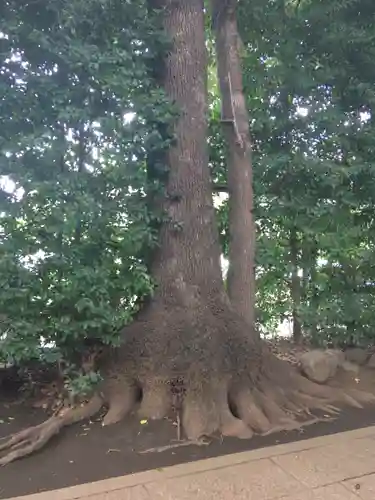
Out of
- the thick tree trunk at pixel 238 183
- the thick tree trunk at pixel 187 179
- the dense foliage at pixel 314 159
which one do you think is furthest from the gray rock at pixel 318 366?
the thick tree trunk at pixel 187 179

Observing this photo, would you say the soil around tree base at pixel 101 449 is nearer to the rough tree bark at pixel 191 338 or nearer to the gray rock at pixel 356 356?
the rough tree bark at pixel 191 338

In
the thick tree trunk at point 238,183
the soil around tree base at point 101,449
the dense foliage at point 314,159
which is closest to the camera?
the soil around tree base at point 101,449

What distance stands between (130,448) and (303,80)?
398cm

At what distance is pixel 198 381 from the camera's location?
4461 mm

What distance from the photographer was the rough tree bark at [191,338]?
4457mm

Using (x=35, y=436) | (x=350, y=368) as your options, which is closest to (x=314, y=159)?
(x=350, y=368)

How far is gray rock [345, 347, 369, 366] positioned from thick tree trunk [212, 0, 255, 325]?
160 cm

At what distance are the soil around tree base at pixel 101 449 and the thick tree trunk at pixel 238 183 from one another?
1.30m

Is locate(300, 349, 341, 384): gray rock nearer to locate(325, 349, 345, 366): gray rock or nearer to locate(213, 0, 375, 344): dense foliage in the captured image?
locate(325, 349, 345, 366): gray rock

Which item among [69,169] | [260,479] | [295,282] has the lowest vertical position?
[260,479]

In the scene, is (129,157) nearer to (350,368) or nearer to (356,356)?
(350,368)

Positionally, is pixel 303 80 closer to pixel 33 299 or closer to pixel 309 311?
pixel 309 311

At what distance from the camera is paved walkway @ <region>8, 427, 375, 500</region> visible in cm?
323

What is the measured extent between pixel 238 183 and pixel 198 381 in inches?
77.3
